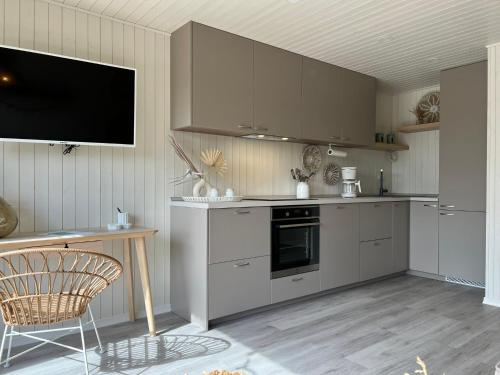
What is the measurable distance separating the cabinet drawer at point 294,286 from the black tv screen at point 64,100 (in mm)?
1666

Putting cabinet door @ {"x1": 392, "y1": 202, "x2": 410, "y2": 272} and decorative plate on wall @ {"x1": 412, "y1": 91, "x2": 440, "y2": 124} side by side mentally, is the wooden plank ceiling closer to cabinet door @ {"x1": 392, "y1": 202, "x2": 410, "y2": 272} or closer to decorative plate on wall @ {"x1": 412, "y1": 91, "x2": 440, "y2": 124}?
decorative plate on wall @ {"x1": 412, "y1": 91, "x2": 440, "y2": 124}

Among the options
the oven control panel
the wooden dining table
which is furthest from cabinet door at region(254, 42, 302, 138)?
the wooden dining table

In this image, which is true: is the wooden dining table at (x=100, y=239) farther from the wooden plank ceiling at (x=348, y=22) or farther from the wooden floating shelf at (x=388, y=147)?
the wooden floating shelf at (x=388, y=147)

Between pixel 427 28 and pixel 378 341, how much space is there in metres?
2.48

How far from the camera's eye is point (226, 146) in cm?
351

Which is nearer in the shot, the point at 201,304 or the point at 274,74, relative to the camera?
the point at 201,304

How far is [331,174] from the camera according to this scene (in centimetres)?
445

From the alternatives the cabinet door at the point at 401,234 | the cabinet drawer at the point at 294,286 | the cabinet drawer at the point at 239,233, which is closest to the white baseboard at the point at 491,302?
the cabinet door at the point at 401,234

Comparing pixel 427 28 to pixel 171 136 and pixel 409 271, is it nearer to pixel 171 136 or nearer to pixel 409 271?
pixel 171 136

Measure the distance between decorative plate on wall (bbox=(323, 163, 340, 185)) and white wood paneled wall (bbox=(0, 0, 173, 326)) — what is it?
201cm

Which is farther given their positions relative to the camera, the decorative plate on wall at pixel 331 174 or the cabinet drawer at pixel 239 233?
the decorative plate on wall at pixel 331 174

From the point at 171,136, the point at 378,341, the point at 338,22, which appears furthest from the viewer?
the point at 171,136

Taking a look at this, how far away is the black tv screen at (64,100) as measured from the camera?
2.27 metres

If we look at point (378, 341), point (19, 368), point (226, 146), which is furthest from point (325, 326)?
point (19, 368)
